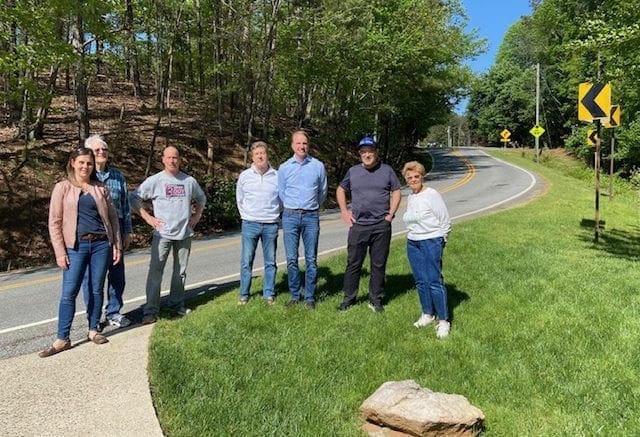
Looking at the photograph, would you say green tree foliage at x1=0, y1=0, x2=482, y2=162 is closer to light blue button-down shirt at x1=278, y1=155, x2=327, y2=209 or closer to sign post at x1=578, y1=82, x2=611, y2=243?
light blue button-down shirt at x1=278, y1=155, x2=327, y2=209

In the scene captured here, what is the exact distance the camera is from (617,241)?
35.9ft

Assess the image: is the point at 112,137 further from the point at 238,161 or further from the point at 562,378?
the point at 562,378

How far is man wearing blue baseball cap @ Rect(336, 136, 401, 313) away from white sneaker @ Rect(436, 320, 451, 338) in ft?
2.70

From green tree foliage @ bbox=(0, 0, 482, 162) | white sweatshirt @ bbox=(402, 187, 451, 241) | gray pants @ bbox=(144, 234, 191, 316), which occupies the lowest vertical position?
gray pants @ bbox=(144, 234, 191, 316)

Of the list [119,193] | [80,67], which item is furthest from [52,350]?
[80,67]

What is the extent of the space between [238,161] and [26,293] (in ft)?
42.7

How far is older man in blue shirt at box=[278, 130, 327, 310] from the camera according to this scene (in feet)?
19.1

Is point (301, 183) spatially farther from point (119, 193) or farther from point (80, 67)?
point (80, 67)

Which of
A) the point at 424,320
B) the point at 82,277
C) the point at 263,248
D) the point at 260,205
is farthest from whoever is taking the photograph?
the point at 263,248

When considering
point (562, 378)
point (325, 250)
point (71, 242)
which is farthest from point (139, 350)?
point (325, 250)

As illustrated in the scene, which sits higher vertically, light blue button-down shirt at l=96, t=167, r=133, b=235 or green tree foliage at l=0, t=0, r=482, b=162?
green tree foliage at l=0, t=0, r=482, b=162

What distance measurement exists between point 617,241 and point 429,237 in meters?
7.66

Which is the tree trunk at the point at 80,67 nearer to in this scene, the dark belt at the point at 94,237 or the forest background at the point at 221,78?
the forest background at the point at 221,78

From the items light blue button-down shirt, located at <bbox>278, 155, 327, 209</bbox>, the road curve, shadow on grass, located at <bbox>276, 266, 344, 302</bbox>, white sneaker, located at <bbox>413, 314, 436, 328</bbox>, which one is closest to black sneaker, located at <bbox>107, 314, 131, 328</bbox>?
the road curve
